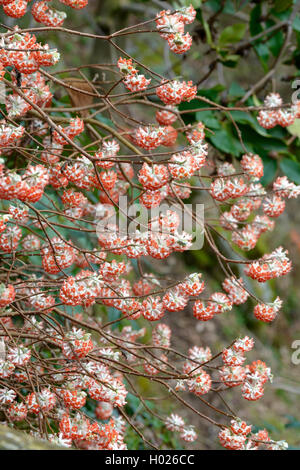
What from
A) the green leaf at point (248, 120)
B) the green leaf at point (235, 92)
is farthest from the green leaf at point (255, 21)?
the green leaf at point (248, 120)

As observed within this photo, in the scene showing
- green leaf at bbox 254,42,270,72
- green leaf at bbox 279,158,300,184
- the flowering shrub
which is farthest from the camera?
green leaf at bbox 254,42,270,72

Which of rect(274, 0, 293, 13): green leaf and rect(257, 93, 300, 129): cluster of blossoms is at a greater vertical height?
rect(274, 0, 293, 13): green leaf

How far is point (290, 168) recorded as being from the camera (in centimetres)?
205

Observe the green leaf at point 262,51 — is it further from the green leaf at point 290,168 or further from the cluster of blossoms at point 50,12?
the cluster of blossoms at point 50,12

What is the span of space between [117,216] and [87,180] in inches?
15.7

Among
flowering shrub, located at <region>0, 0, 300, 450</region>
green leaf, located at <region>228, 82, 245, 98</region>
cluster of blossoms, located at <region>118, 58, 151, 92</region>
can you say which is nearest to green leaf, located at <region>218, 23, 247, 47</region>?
green leaf, located at <region>228, 82, 245, 98</region>

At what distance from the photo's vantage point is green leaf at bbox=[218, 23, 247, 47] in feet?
7.08

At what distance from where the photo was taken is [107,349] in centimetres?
133

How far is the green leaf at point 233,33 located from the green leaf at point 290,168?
0.53 metres

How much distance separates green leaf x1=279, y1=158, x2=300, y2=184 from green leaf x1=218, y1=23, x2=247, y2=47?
53cm

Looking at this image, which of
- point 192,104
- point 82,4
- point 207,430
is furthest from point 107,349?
point 207,430

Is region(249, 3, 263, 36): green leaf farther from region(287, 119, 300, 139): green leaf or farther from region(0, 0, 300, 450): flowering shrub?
region(0, 0, 300, 450): flowering shrub

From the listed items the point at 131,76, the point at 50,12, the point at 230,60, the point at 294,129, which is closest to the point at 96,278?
the point at 131,76
